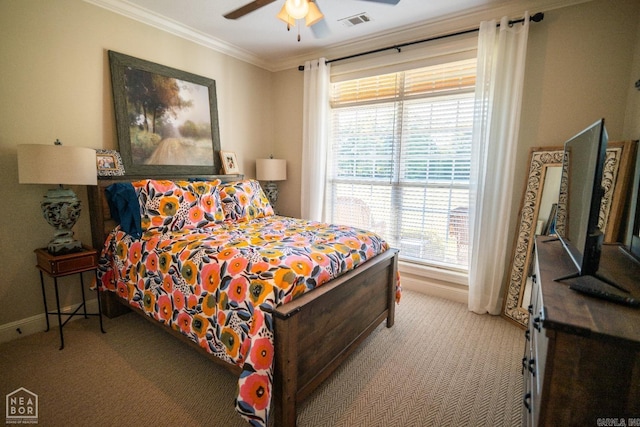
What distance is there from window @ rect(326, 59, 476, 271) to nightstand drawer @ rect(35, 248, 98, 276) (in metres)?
2.52

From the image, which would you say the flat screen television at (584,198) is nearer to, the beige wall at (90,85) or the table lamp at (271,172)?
the beige wall at (90,85)

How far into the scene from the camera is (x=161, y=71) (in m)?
2.90

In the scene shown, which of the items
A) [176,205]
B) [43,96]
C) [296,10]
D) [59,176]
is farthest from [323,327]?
[43,96]

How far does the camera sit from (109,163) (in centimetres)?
254

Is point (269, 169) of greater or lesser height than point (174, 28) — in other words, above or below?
below

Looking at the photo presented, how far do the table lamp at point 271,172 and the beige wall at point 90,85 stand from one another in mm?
1590

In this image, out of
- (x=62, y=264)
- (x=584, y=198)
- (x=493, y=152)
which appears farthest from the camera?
(x=493, y=152)

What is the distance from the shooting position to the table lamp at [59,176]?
194cm

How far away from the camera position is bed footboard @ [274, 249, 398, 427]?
144 cm

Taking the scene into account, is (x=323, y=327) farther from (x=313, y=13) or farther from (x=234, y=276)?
(x=313, y=13)

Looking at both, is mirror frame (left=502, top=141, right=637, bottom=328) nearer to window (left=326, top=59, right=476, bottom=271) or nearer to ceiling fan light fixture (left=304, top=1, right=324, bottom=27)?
window (left=326, top=59, right=476, bottom=271)

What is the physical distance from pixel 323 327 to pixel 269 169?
8.24 ft

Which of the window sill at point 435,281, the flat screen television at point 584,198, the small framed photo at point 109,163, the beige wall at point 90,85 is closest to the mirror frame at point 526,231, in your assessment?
the beige wall at point 90,85

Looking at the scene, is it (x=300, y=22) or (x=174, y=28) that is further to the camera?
(x=174, y=28)
